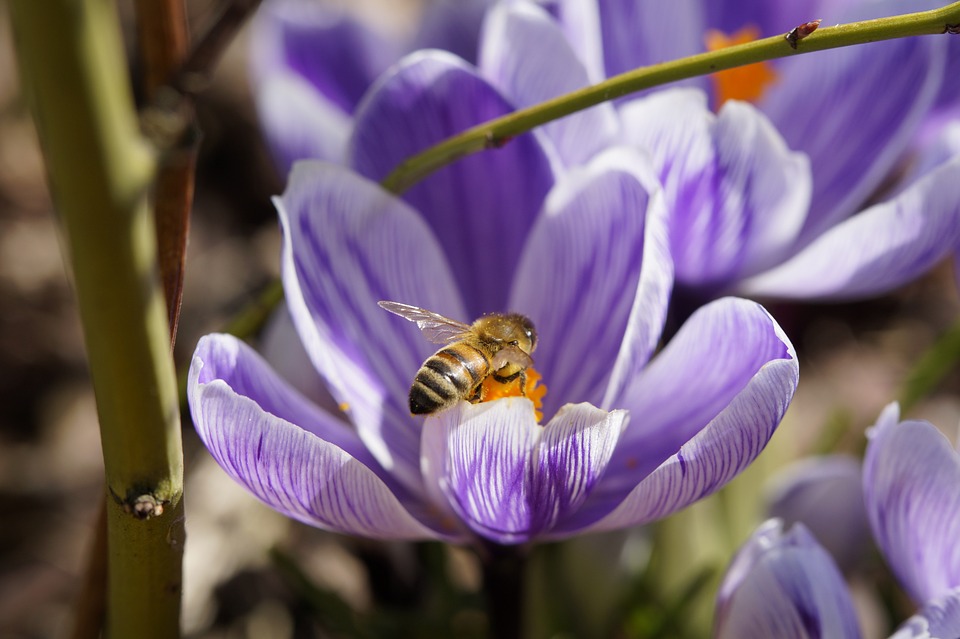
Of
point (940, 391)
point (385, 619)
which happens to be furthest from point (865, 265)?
point (940, 391)

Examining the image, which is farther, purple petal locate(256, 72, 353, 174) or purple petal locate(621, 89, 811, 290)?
purple petal locate(256, 72, 353, 174)

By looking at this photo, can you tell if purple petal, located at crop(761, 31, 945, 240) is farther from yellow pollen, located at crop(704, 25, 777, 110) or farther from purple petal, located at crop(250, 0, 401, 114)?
purple petal, located at crop(250, 0, 401, 114)

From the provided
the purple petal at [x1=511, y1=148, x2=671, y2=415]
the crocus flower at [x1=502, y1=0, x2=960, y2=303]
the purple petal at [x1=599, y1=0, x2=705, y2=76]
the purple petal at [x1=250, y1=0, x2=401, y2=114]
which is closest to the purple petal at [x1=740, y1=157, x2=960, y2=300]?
the crocus flower at [x1=502, y1=0, x2=960, y2=303]

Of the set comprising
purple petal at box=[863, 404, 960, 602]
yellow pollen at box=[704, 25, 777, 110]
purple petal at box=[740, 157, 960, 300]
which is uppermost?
yellow pollen at box=[704, 25, 777, 110]

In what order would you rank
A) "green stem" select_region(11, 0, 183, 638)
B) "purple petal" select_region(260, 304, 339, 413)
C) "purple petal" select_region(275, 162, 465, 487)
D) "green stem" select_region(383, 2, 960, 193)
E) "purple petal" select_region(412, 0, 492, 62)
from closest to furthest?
"green stem" select_region(11, 0, 183, 638) < "green stem" select_region(383, 2, 960, 193) < "purple petal" select_region(275, 162, 465, 487) < "purple petal" select_region(260, 304, 339, 413) < "purple petal" select_region(412, 0, 492, 62)

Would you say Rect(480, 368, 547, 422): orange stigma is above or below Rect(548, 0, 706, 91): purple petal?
below

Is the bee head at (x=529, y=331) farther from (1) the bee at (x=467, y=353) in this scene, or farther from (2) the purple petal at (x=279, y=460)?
(2) the purple petal at (x=279, y=460)

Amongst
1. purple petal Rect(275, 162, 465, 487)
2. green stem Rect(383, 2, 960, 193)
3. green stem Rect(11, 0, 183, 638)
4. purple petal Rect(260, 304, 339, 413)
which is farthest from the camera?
purple petal Rect(260, 304, 339, 413)
